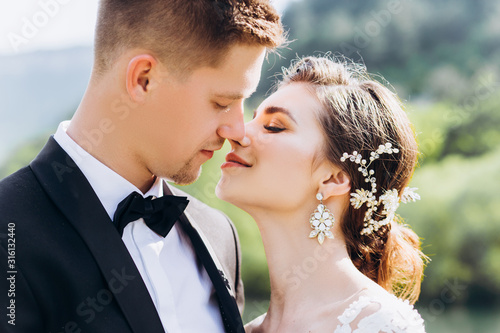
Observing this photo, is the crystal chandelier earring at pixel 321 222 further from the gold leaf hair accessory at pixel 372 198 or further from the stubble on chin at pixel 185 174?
the stubble on chin at pixel 185 174

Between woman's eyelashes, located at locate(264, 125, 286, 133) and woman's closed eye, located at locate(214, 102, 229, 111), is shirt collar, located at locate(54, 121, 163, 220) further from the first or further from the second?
woman's eyelashes, located at locate(264, 125, 286, 133)

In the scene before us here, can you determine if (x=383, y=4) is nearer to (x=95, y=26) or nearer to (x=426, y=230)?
(x=426, y=230)

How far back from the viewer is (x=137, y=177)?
2086 millimetres

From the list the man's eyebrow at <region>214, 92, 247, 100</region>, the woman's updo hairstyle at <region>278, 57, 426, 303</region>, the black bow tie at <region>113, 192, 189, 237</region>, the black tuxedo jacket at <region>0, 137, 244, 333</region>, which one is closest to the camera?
the black tuxedo jacket at <region>0, 137, 244, 333</region>

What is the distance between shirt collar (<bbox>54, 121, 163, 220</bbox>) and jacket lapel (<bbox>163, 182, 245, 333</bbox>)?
0.38 m

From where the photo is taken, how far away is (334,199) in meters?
2.54

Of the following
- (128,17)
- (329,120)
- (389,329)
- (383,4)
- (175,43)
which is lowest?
(389,329)

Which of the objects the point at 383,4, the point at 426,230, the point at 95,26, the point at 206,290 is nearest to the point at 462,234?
the point at 426,230

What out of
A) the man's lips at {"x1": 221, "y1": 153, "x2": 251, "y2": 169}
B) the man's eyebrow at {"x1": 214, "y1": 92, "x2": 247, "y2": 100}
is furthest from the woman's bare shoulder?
the man's eyebrow at {"x1": 214, "y1": 92, "x2": 247, "y2": 100}

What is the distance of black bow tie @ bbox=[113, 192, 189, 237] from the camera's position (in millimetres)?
1890

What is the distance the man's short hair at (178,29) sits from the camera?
1.98 metres

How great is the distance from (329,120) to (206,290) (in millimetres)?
978

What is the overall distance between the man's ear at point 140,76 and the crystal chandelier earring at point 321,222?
966 mm

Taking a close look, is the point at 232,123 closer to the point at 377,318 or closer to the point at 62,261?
the point at 62,261
